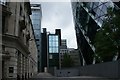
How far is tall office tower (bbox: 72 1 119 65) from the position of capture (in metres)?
62.2

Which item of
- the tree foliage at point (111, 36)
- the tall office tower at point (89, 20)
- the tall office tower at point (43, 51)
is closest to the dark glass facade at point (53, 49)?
the tall office tower at point (43, 51)

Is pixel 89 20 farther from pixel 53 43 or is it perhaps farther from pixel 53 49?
pixel 53 43

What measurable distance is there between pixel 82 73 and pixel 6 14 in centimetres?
3858

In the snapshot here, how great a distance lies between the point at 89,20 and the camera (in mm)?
69625

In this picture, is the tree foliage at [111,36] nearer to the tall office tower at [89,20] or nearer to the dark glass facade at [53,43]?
the tall office tower at [89,20]

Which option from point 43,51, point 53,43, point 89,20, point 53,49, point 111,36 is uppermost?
point 53,43

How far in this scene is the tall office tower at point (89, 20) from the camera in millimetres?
62156

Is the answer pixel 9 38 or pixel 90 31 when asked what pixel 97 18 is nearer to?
pixel 90 31

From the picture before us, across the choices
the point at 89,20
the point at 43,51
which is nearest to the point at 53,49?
the point at 43,51

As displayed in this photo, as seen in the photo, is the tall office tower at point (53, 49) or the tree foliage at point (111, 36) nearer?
the tree foliage at point (111, 36)

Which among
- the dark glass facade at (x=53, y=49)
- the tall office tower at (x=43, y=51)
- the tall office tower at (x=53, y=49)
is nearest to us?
the tall office tower at (x=53, y=49)

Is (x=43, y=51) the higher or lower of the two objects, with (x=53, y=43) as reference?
lower

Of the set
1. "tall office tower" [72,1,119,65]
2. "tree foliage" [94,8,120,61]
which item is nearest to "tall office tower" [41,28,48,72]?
"tall office tower" [72,1,119,65]

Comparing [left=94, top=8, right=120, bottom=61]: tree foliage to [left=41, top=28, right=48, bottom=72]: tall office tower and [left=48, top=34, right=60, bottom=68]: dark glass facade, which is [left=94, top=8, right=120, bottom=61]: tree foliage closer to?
[left=48, top=34, right=60, bottom=68]: dark glass facade
